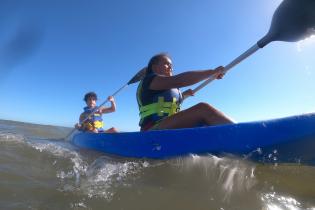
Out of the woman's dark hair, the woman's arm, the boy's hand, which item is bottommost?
the woman's arm

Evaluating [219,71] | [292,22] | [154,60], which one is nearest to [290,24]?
[292,22]

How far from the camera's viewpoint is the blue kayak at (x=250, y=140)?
10.6ft

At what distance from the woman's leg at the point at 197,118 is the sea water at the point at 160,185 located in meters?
0.56

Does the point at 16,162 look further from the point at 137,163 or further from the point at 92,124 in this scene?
the point at 92,124

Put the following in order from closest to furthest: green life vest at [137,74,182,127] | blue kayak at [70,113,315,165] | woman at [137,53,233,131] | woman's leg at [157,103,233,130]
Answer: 1. blue kayak at [70,113,315,165]
2. woman's leg at [157,103,233,130]
3. woman at [137,53,233,131]
4. green life vest at [137,74,182,127]

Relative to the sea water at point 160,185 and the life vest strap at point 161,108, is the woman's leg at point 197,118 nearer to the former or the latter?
the life vest strap at point 161,108

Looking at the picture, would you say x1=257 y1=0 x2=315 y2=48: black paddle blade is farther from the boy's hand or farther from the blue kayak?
the blue kayak

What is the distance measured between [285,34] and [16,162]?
4.13m

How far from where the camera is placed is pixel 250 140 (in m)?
3.37

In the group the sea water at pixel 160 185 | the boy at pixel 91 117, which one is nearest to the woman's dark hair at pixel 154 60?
the sea water at pixel 160 185

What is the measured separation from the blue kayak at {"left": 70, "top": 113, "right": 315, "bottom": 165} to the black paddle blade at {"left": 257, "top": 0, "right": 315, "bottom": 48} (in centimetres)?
120

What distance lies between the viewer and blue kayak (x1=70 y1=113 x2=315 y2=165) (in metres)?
3.22

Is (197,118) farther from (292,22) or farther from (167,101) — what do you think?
(292,22)

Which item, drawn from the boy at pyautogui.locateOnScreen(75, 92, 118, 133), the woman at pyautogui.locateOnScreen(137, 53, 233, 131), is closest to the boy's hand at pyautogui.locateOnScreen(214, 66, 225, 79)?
the woman at pyautogui.locateOnScreen(137, 53, 233, 131)
